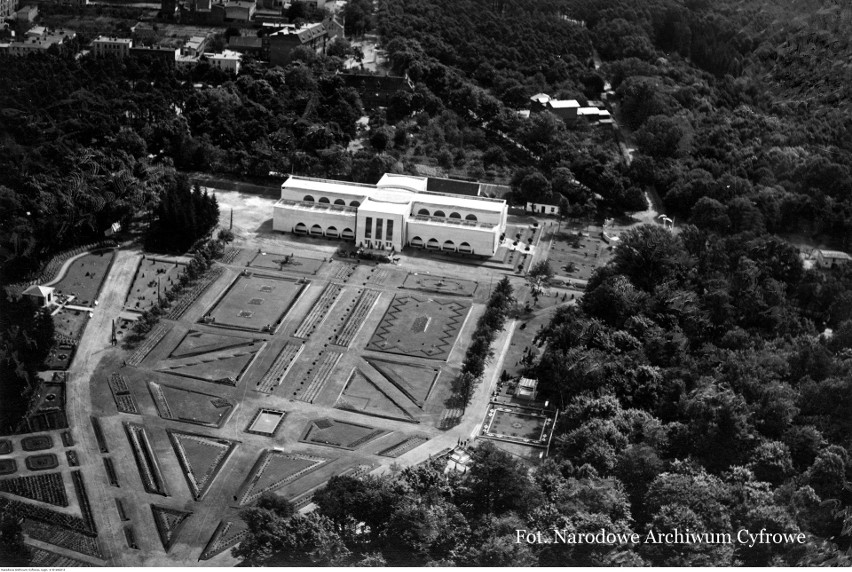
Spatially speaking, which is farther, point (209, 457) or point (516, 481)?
point (209, 457)

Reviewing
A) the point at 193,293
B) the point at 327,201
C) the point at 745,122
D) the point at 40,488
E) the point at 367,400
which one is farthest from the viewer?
the point at 745,122

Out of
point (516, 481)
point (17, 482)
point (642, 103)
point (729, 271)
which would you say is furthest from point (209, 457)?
point (642, 103)

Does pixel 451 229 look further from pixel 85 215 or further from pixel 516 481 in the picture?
pixel 516 481

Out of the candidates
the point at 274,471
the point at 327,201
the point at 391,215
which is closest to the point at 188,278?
the point at 327,201

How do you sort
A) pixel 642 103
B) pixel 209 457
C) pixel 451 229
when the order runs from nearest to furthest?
pixel 209 457 → pixel 451 229 → pixel 642 103

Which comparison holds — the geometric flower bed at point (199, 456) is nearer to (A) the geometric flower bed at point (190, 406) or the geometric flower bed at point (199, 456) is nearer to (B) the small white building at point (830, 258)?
(A) the geometric flower bed at point (190, 406)

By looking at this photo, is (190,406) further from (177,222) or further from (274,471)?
(177,222)

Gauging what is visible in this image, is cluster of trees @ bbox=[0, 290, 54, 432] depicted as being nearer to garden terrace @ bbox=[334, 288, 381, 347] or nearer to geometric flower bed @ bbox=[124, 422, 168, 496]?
geometric flower bed @ bbox=[124, 422, 168, 496]
